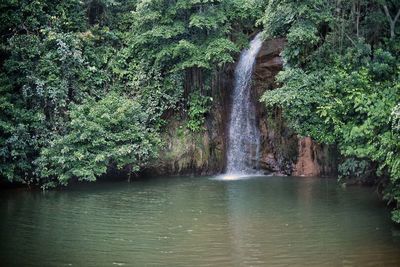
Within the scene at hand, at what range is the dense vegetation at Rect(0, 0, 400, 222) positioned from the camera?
11.8 meters

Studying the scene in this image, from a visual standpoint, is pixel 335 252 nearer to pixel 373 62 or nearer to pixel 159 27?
pixel 373 62

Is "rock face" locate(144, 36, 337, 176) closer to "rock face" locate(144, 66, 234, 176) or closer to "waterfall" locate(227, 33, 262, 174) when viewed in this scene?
"rock face" locate(144, 66, 234, 176)

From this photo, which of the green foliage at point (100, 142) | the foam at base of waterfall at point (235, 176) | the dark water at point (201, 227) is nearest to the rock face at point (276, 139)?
the foam at base of waterfall at point (235, 176)

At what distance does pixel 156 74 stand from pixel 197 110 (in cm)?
211

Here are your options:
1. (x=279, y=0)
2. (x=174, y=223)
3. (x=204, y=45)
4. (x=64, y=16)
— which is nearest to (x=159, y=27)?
(x=204, y=45)

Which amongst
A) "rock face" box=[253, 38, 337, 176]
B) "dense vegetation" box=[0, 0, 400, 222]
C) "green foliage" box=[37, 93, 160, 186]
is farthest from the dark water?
"rock face" box=[253, 38, 337, 176]

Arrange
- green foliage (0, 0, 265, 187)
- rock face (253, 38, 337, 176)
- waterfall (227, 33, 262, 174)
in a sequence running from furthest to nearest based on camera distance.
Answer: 1. waterfall (227, 33, 262, 174)
2. rock face (253, 38, 337, 176)
3. green foliage (0, 0, 265, 187)

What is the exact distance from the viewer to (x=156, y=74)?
61.8 ft

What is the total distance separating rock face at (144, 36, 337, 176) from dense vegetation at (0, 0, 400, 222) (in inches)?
23.3

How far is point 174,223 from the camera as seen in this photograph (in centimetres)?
1080

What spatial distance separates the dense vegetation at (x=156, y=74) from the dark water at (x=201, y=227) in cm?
122

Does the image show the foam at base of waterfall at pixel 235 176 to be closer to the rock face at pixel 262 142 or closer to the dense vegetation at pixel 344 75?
the rock face at pixel 262 142

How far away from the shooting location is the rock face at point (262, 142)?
18.7 meters

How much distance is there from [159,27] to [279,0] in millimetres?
6265
